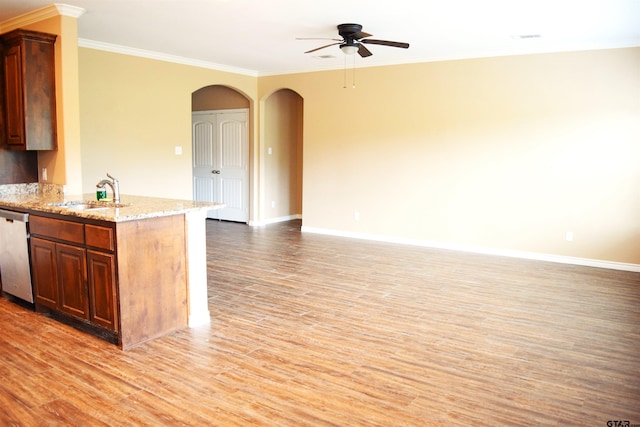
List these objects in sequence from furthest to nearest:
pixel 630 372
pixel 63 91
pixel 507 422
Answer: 1. pixel 63 91
2. pixel 630 372
3. pixel 507 422

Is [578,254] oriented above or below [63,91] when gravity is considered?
below

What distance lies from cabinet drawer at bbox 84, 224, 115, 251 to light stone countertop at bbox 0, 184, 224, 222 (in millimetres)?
78

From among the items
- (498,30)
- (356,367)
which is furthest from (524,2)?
(356,367)

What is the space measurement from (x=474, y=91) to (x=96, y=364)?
5538 mm

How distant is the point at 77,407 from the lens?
260cm

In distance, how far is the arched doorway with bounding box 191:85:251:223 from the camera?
8.88m

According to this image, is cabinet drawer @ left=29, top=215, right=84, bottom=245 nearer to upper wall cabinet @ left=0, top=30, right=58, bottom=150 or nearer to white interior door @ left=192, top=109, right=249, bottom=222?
upper wall cabinet @ left=0, top=30, right=58, bottom=150

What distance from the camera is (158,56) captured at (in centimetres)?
691

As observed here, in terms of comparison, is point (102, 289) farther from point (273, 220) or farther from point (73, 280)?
point (273, 220)

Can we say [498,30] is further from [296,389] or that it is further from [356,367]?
[296,389]

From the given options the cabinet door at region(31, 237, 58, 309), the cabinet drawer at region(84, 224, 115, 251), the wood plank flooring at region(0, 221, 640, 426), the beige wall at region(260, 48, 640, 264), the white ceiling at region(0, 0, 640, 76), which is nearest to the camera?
the wood plank flooring at region(0, 221, 640, 426)

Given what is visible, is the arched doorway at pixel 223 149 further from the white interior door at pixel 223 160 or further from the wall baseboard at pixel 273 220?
the wall baseboard at pixel 273 220

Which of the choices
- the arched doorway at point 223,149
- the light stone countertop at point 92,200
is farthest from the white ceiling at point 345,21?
the arched doorway at point 223,149

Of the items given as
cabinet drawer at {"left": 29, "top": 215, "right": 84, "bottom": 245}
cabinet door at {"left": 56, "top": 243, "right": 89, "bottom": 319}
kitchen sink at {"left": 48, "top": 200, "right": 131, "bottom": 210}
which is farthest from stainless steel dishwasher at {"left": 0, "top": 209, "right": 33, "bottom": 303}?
cabinet door at {"left": 56, "top": 243, "right": 89, "bottom": 319}
